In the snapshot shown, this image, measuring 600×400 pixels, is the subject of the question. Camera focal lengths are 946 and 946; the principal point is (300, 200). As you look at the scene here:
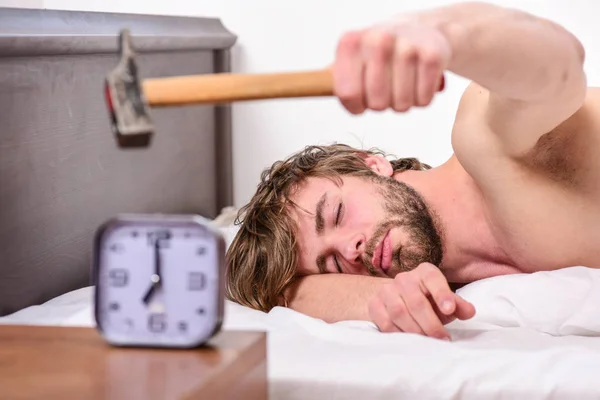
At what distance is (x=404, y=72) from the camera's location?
0.87 meters

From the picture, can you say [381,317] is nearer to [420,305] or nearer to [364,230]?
[420,305]

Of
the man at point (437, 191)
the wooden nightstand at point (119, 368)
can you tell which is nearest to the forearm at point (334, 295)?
the man at point (437, 191)

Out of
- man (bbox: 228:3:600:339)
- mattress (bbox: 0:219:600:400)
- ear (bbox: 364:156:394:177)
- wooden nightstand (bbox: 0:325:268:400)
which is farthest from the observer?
ear (bbox: 364:156:394:177)

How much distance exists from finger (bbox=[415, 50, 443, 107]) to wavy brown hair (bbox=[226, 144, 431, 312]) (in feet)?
2.79

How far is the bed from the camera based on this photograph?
43.4 inches

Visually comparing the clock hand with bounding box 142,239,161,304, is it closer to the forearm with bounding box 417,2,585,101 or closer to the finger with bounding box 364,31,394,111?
the finger with bounding box 364,31,394,111

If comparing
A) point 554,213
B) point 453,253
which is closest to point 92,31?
point 453,253

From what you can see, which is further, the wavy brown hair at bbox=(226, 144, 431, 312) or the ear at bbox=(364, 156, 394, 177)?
the ear at bbox=(364, 156, 394, 177)

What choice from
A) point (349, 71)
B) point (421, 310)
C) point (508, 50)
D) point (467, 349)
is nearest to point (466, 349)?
point (467, 349)

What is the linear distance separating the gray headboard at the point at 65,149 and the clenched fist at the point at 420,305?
66cm

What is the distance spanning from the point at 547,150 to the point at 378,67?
688mm

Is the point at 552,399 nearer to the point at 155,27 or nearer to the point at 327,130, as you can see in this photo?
the point at 155,27

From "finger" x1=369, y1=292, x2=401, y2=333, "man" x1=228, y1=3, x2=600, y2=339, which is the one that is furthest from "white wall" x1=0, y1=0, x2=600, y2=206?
"finger" x1=369, y1=292, x2=401, y2=333

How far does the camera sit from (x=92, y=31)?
6.18 feet
